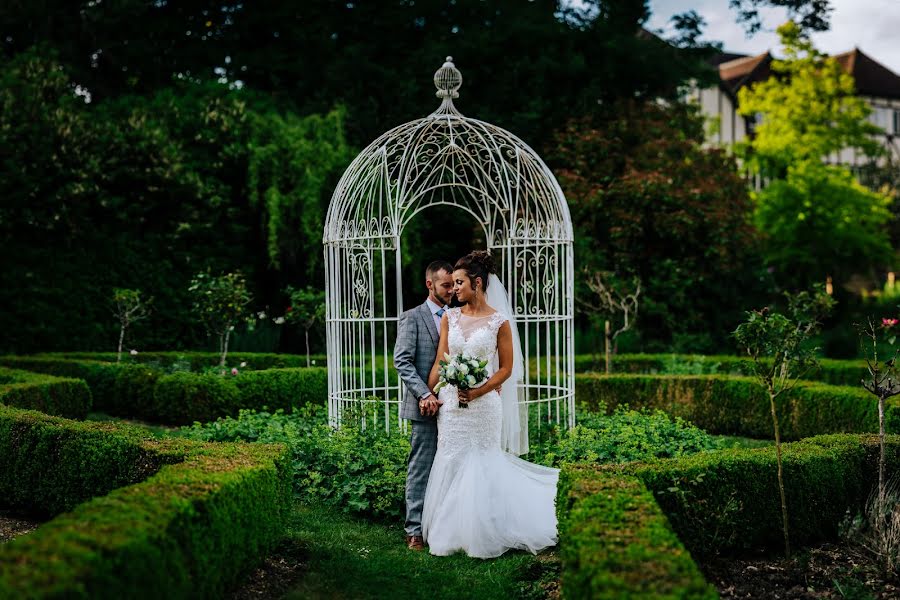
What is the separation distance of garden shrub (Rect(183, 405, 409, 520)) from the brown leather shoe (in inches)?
23.5

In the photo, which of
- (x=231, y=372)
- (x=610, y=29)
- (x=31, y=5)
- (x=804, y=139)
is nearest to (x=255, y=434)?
(x=231, y=372)

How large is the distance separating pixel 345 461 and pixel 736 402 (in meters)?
5.31

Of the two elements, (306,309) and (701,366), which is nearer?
(701,366)

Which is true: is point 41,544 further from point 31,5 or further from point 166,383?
point 31,5

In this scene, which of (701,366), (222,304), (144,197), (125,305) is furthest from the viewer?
(144,197)

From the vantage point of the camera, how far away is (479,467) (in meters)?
5.29

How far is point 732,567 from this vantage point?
15.8ft

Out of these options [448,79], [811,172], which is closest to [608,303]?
[448,79]

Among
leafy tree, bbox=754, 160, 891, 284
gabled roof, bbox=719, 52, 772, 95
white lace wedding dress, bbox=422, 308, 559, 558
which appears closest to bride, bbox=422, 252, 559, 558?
white lace wedding dress, bbox=422, 308, 559, 558

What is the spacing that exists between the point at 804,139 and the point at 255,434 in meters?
19.5

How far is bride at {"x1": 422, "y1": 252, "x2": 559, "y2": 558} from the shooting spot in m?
5.12

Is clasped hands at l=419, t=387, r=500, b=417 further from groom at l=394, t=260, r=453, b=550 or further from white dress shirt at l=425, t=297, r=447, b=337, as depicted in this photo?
white dress shirt at l=425, t=297, r=447, b=337

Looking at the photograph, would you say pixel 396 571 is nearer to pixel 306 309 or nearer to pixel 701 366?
pixel 306 309

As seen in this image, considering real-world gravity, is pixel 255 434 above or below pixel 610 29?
below
